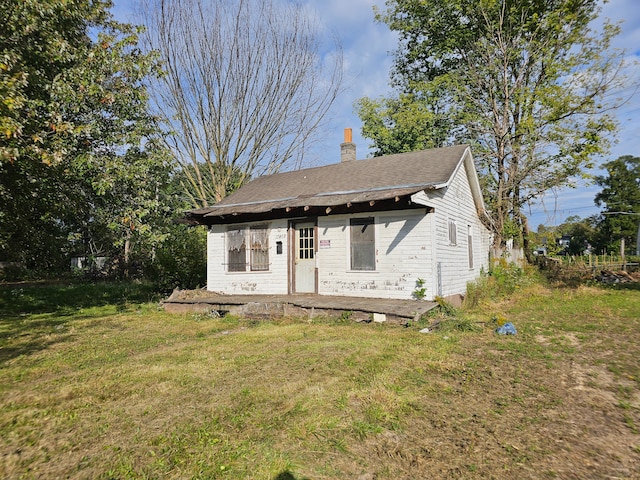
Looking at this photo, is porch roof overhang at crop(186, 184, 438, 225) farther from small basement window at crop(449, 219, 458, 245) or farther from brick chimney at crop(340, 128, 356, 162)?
brick chimney at crop(340, 128, 356, 162)

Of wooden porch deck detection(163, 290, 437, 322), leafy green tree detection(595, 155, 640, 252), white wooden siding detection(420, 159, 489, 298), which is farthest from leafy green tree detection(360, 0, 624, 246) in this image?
leafy green tree detection(595, 155, 640, 252)

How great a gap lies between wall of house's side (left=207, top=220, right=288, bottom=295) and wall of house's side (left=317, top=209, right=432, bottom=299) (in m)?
1.35

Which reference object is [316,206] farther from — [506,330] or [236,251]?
[506,330]

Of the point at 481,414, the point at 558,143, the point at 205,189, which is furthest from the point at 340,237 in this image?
the point at 558,143

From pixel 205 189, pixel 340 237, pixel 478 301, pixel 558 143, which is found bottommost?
pixel 478 301

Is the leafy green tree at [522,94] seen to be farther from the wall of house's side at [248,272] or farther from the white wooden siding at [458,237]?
the wall of house's side at [248,272]

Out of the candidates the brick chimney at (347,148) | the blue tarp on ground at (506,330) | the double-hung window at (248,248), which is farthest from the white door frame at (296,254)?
the blue tarp on ground at (506,330)

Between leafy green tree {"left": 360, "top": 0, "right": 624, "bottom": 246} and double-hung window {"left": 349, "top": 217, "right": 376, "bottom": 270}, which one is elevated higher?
leafy green tree {"left": 360, "top": 0, "right": 624, "bottom": 246}

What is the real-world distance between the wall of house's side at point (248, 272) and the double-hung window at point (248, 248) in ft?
0.48

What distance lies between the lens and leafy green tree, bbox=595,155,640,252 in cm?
4591

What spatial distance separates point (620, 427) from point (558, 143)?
58.6ft

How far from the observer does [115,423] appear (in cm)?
365

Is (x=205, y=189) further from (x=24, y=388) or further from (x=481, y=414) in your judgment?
(x=481, y=414)

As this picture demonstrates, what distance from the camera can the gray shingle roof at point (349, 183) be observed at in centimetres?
1063
